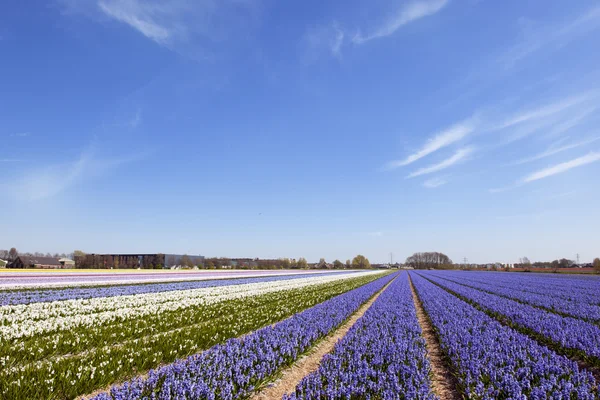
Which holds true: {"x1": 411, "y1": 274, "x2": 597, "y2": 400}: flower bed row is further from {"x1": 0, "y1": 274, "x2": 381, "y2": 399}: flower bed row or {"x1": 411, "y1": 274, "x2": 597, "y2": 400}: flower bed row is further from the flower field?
{"x1": 0, "y1": 274, "x2": 381, "y2": 399}: flower bed row

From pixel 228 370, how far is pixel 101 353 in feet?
10.9

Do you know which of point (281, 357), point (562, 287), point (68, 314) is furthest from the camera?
point (562, 287)

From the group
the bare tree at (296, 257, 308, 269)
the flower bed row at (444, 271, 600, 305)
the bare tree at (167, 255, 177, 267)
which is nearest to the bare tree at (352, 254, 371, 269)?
the bare tree at (296, 257, 308, 269)

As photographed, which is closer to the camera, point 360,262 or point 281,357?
point 281,357

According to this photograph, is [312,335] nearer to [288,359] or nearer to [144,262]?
[288,359]

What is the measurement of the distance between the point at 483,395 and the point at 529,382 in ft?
3.83

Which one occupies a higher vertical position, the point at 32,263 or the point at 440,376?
the point at 32,263

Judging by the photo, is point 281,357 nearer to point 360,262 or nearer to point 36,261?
point 36,261

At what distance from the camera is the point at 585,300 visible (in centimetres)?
2139

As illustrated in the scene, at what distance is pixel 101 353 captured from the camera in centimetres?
734

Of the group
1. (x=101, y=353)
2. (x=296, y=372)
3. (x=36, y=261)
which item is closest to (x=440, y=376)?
(x=296, y=372)

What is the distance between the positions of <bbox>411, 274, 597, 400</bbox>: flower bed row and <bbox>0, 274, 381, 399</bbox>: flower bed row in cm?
658

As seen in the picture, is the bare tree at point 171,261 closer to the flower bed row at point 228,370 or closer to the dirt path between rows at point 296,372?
the dirt path between rows at point 296,372

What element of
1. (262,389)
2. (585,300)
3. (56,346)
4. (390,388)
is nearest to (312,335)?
(262,389)
